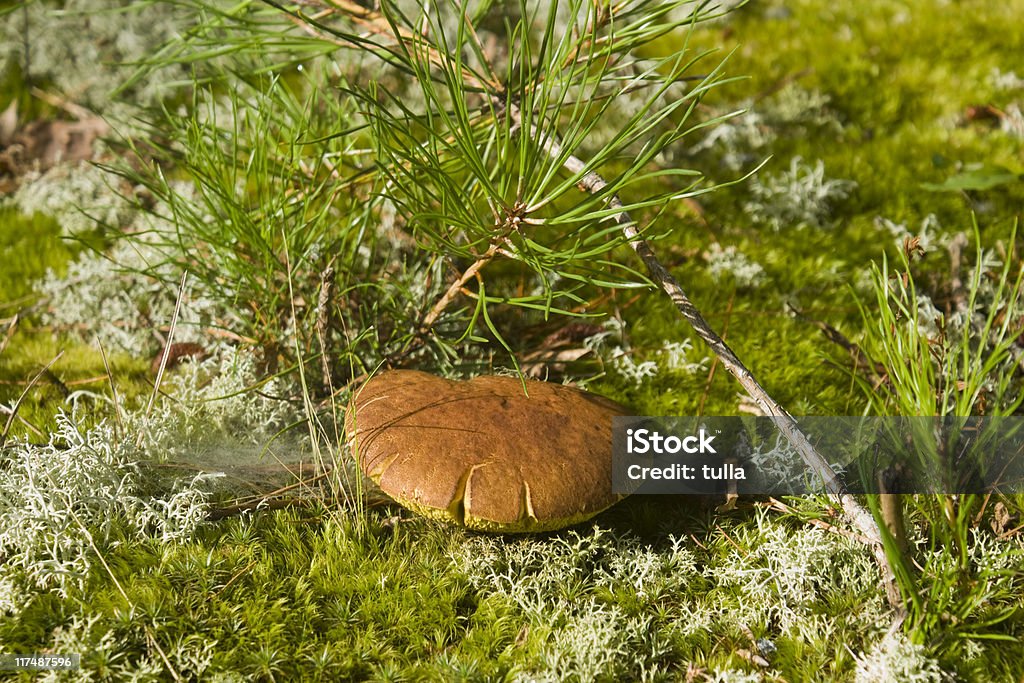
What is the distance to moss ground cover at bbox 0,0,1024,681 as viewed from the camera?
96.6 inches

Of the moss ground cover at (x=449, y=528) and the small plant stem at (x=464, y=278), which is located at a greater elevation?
the small plant stem at (x=464, y=278)

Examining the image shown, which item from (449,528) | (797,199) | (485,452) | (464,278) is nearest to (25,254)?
(464,278)

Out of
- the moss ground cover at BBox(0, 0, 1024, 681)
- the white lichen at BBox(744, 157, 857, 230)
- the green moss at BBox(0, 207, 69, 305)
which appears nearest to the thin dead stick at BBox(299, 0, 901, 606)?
the moss ground cover at BBox(0, 0, 1024, 681)

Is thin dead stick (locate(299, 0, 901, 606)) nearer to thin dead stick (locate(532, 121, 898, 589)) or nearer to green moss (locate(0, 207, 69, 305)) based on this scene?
thin dead stick (locate(532, 121, 898, 589))

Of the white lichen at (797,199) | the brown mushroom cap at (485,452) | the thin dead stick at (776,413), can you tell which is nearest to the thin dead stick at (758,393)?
the thin dead stick at (776,413)

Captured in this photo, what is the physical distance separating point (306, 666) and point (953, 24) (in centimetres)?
668

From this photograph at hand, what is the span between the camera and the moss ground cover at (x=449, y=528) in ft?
8.05
